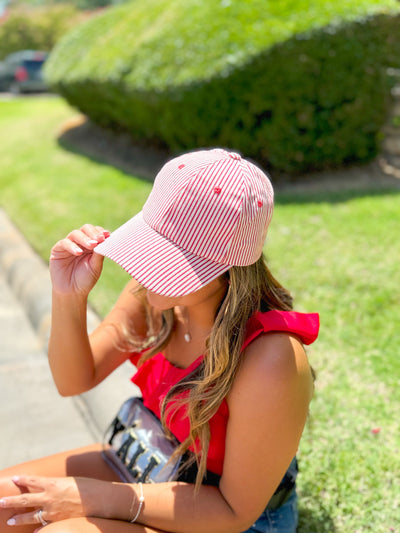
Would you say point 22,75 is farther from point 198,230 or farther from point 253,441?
point 253,441

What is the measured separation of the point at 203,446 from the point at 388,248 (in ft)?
10.2

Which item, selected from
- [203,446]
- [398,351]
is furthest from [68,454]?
[398,351]

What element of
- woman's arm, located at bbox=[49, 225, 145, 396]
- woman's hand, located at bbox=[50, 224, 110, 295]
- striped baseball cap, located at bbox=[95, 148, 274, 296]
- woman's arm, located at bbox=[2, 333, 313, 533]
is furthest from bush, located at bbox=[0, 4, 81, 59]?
woman's arm, located at bbox=[2, 333, 313, 533]

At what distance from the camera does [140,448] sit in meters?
1.96

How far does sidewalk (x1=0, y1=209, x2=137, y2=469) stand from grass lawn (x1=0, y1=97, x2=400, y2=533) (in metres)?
0.51

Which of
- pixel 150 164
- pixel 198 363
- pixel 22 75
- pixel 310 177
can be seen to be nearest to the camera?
pixel 198 363

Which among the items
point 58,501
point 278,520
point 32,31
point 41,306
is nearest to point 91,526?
point 58,501

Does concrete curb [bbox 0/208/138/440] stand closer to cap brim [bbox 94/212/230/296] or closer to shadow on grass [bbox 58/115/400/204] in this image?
cap brim [bbox 94/212/230/296]

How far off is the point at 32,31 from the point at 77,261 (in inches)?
1303

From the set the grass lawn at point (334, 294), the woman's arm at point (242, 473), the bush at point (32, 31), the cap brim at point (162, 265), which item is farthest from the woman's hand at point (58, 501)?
the bush at point (32, 31)

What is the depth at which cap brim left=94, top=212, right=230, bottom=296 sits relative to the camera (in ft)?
4.87

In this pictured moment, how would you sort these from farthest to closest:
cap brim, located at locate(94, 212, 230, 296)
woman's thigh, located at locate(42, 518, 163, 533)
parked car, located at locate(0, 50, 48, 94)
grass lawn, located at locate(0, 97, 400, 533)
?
parked car, located at locate(0, 50, 48, 94) < grass lawn, located at locate(0, 97, 400, 533) < woman's thigh, located at locate(42, 518, 163, 533) < cap brim, located at locate(94, 212, 230, 296)

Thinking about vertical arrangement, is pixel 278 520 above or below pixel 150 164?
above

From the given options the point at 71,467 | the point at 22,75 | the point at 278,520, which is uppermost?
the point at 71,467
